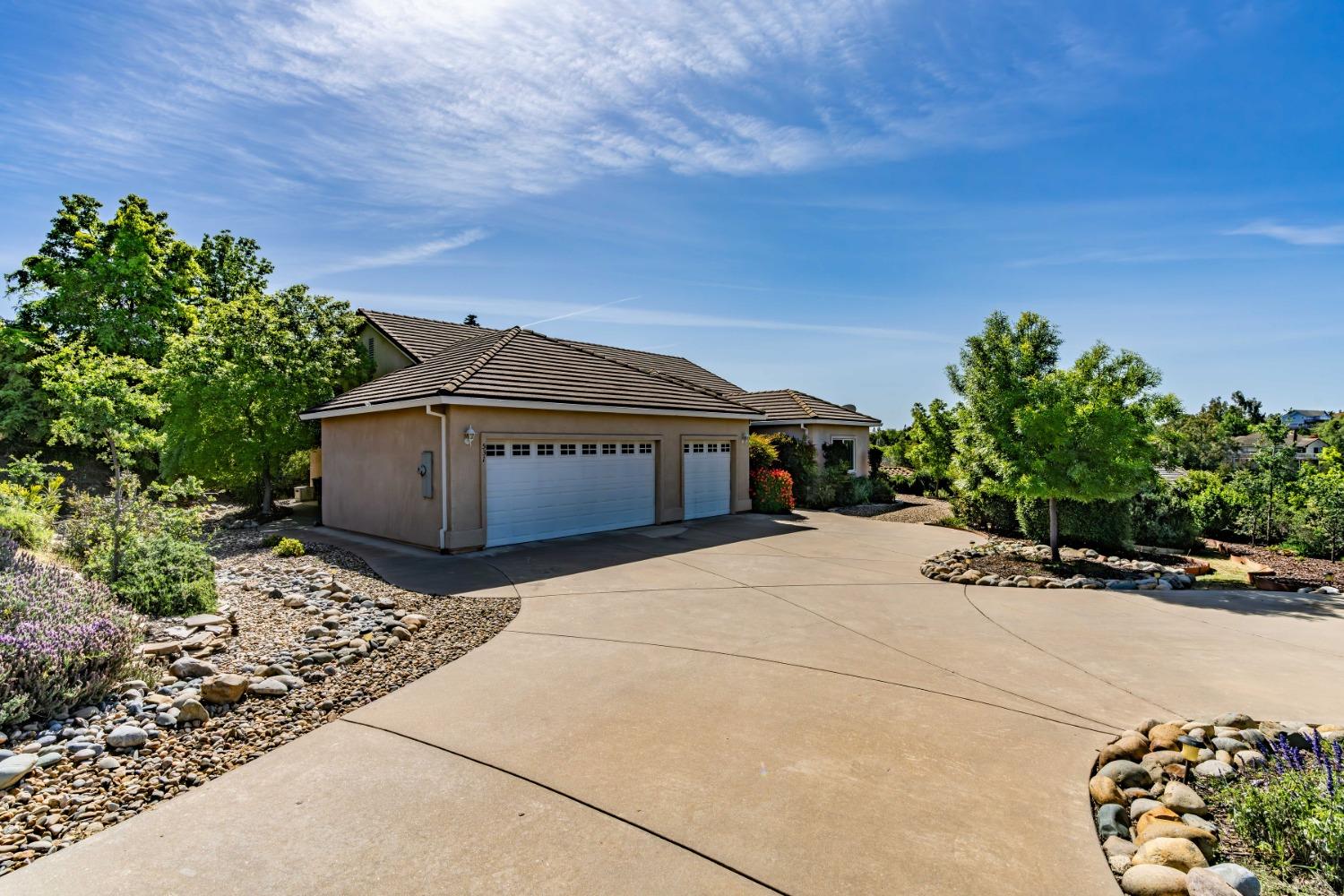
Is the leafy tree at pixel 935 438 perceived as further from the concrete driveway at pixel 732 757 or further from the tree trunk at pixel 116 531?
the tree trunk at pixel 116 531

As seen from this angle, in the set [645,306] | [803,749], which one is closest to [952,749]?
[803,749]

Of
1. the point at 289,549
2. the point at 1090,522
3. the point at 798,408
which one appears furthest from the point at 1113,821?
the point at 798,408

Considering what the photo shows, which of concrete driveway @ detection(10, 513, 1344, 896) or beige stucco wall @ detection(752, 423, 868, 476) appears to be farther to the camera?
beige stucco wall @ detection(752, 423, 868, 476)

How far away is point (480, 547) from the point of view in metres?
11.9

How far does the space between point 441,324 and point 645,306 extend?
7145mm

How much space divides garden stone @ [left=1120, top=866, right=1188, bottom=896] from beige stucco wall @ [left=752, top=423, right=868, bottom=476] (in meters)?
20.0

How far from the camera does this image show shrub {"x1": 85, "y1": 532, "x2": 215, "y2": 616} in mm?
6992

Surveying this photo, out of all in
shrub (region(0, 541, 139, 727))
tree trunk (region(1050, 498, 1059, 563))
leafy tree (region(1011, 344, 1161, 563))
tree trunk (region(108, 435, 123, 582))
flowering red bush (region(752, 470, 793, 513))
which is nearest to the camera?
shrub (region(0, 541, 139, 727))

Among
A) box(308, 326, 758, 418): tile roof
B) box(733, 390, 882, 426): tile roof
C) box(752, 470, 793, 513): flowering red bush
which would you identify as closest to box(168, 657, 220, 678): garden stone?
box(308, 326, 758, 418): tile roof

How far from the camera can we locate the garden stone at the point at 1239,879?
2.62 meters

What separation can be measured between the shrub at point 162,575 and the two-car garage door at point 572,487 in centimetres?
491

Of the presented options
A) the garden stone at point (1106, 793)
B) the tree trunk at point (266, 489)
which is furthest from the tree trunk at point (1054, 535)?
the tree trunk at point (266, 489)

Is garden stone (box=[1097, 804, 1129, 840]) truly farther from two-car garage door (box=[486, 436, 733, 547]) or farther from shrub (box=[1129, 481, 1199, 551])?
shrub (box=[1129, 481, 1199, 551])

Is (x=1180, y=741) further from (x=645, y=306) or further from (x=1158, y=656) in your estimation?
(x=645, y=306)
